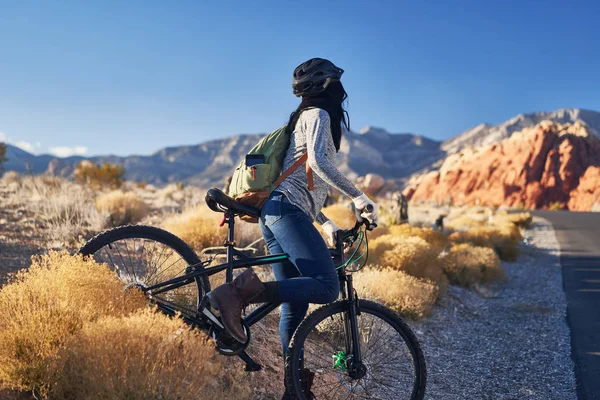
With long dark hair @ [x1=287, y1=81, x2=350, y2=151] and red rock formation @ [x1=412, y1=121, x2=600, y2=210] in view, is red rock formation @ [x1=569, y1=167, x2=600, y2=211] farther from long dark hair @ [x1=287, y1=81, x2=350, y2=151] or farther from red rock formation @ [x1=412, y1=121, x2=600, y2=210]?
long dark hair @ [x1=287, y1=81, x2=350, y2=151]

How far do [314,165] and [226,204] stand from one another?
58cm

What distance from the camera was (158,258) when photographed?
3.72 meters

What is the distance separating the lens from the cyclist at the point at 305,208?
9.00ft

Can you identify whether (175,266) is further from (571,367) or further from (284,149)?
(571,367)

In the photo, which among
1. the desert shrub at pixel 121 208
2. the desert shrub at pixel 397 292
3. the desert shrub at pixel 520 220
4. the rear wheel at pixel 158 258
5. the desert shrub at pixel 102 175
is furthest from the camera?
the desert shrub at pixel 102 175

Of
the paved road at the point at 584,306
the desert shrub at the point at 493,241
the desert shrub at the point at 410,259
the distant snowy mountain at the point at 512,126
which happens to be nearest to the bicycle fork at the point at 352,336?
the paved road at the point at 584,306

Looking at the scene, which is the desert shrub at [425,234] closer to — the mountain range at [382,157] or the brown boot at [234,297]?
the brown boot at [234,297]

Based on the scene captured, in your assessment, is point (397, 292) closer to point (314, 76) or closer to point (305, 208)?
point (305, 208)

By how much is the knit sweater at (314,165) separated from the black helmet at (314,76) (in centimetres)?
16

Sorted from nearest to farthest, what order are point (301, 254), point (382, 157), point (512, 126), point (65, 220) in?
point (301, 254), point (65, 220), point (512, 126), point (382, 157)

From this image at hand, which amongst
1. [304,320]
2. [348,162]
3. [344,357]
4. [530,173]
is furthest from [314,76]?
[348,162]

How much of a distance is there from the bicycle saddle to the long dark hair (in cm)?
54

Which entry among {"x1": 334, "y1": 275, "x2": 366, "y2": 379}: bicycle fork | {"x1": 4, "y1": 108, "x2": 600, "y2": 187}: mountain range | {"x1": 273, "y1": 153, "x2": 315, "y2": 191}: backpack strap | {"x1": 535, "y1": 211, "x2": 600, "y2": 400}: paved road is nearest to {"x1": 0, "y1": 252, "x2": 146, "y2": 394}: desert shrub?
{"x1": 273, "y1": 153, "x2": 315, "y2": 191}: backpack strap

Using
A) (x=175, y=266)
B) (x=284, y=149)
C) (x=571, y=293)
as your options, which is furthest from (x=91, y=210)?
(x=571, y=293)
